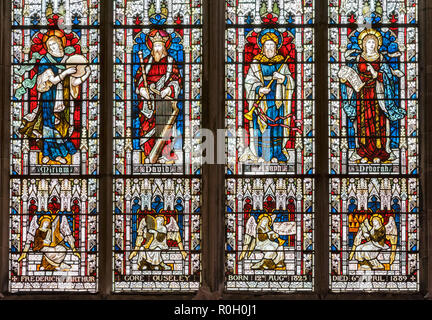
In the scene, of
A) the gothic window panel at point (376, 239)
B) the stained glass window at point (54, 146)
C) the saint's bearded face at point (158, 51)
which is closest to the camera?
the gothic window panel at point (376, 239)

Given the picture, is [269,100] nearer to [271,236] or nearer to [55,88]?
[271,236]

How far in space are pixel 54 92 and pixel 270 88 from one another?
2324 millimetres

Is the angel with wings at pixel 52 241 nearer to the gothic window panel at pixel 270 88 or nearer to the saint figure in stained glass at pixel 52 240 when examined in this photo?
the saint figure in stained glass at pixel 52 240

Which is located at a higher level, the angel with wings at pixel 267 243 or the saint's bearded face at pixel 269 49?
the saint's bearded face at pixel 269 49

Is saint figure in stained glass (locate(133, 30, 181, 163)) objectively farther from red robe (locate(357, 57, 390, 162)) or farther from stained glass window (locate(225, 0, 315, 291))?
red robe (locate(357, 57, 390, 162))

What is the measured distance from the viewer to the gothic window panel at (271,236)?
6707mm

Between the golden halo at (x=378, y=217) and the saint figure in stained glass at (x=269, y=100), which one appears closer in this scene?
the golden halo at (x=378, y=217)

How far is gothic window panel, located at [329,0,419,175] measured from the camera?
22.2ft

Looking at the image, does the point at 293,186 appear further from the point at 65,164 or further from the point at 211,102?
the point at 65,164

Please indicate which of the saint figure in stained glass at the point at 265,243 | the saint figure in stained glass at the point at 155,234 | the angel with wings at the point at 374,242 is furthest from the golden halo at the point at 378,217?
the saint figure in stained glass at the point at 155,234

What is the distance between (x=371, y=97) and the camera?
6824 millimetres

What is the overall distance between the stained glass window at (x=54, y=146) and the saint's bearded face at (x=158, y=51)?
63cm

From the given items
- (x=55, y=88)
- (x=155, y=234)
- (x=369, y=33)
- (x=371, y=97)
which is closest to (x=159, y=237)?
(x=155, y=234)

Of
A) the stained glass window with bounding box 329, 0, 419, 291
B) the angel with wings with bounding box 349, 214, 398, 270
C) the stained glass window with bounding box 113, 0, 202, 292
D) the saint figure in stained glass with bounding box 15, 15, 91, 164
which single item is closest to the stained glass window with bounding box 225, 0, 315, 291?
the stained glass window with bounding box 329, 0, 419, 291
